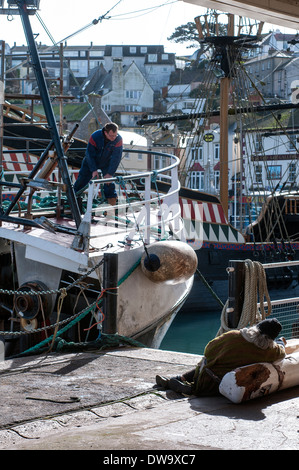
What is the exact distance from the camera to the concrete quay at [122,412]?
4.84 m

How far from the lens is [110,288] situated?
801 cm

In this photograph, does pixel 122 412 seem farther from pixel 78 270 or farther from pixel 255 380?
pixel 78 270

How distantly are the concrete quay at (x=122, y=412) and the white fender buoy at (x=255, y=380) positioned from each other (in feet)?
0.25

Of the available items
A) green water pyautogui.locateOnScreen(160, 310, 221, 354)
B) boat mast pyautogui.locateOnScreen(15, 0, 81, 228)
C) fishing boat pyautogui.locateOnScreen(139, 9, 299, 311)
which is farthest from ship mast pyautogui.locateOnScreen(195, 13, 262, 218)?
boat mast pyautogui.locateOnScreen(15, 0, 81, 228)

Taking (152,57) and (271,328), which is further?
(152,57)

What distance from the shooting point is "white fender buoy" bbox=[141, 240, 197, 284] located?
29.1 ft

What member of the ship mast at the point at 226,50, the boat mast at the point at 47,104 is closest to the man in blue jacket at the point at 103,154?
the boat mast at the point at 47,104

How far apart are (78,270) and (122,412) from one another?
3.03 meters

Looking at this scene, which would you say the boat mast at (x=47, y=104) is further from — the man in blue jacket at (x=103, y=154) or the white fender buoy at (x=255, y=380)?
the white fender buoy at (x=255, y=380)

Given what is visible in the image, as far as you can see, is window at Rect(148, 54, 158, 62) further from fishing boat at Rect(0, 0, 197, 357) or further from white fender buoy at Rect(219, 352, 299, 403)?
white fender buoy at Rect(219, 352, 299, 403)

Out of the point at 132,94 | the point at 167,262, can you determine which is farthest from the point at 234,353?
the point at 132,94

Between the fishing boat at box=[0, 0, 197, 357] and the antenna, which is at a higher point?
the antenna

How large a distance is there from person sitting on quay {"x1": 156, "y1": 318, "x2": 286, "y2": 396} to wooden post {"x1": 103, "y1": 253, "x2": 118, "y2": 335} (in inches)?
75.8
